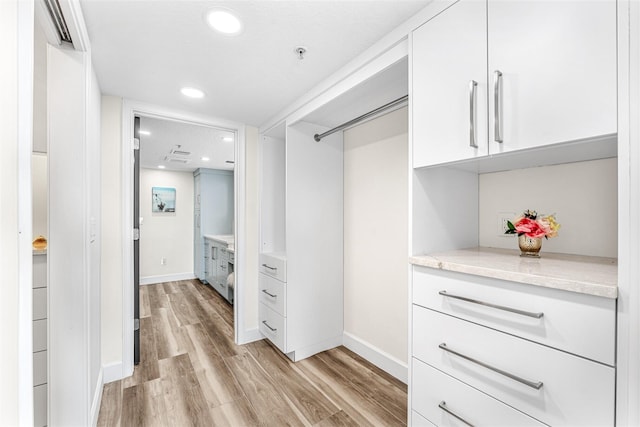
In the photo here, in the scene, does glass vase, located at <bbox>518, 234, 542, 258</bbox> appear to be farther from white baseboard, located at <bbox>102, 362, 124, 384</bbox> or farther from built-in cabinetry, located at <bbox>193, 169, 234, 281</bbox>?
built-in cabinetry, located at <bbox>193, 169, 234, 281</bbox>

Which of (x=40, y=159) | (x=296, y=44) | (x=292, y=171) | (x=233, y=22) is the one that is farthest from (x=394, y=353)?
(x=40, y=159)

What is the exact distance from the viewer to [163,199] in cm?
543

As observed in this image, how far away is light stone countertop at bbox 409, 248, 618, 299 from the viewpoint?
0.79m

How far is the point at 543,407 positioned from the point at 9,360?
138 cm

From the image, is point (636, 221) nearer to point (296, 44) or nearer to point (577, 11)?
point (577, 11)

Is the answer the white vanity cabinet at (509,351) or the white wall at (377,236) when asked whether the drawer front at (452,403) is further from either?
the white wall at (377,236)

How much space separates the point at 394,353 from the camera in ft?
7.17

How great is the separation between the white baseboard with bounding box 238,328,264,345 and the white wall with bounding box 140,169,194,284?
3351 millimetres

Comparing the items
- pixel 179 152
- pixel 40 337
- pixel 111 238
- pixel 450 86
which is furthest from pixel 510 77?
pixel 179 152

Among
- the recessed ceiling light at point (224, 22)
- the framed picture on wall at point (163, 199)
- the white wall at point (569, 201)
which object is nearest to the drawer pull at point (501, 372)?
the white wall at point (569, 201)

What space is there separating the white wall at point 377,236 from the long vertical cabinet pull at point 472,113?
3.34 feet

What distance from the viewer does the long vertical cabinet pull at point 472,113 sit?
107cm

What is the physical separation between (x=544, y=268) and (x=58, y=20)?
2229 mm

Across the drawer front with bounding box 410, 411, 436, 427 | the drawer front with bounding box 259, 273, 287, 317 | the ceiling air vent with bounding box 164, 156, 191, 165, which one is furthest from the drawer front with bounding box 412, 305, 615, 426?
the ceiling air vent with bounding box 164, 156, 191, 165
